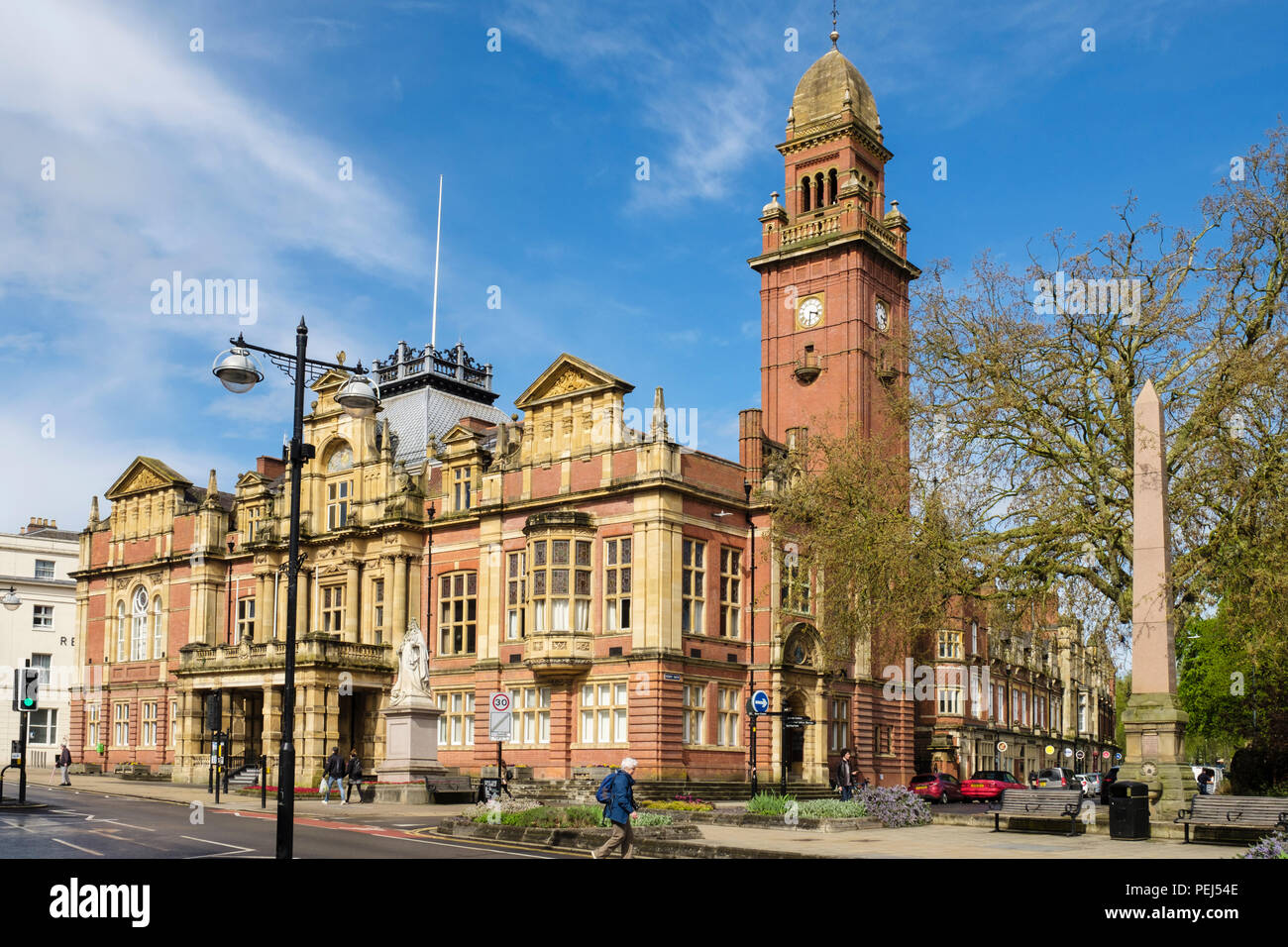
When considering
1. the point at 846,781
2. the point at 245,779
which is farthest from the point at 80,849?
the point at 245,779

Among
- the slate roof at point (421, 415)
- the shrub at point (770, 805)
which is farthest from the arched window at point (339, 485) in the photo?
the shrub at point (770, 805)

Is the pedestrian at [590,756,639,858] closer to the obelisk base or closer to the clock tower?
the obelisk base

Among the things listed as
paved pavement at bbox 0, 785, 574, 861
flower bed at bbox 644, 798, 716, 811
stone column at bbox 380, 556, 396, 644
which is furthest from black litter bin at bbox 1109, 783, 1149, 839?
stone column at bbox 380, 556, 396, 644

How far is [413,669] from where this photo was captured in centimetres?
3925

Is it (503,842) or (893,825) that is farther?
(893,825)

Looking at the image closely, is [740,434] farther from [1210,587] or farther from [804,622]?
[1210,587]

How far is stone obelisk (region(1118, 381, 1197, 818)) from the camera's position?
2681 centimetres

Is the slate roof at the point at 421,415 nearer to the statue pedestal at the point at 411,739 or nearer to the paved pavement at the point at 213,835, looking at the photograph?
the statue pedestal at the point at 411,739

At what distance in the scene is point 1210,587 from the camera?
29797 mm

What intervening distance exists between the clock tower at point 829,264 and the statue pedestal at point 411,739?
19.8 metres

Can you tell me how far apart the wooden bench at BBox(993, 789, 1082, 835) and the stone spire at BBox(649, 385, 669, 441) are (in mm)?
18128

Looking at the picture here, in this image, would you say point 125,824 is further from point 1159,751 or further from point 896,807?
point 1159,751
